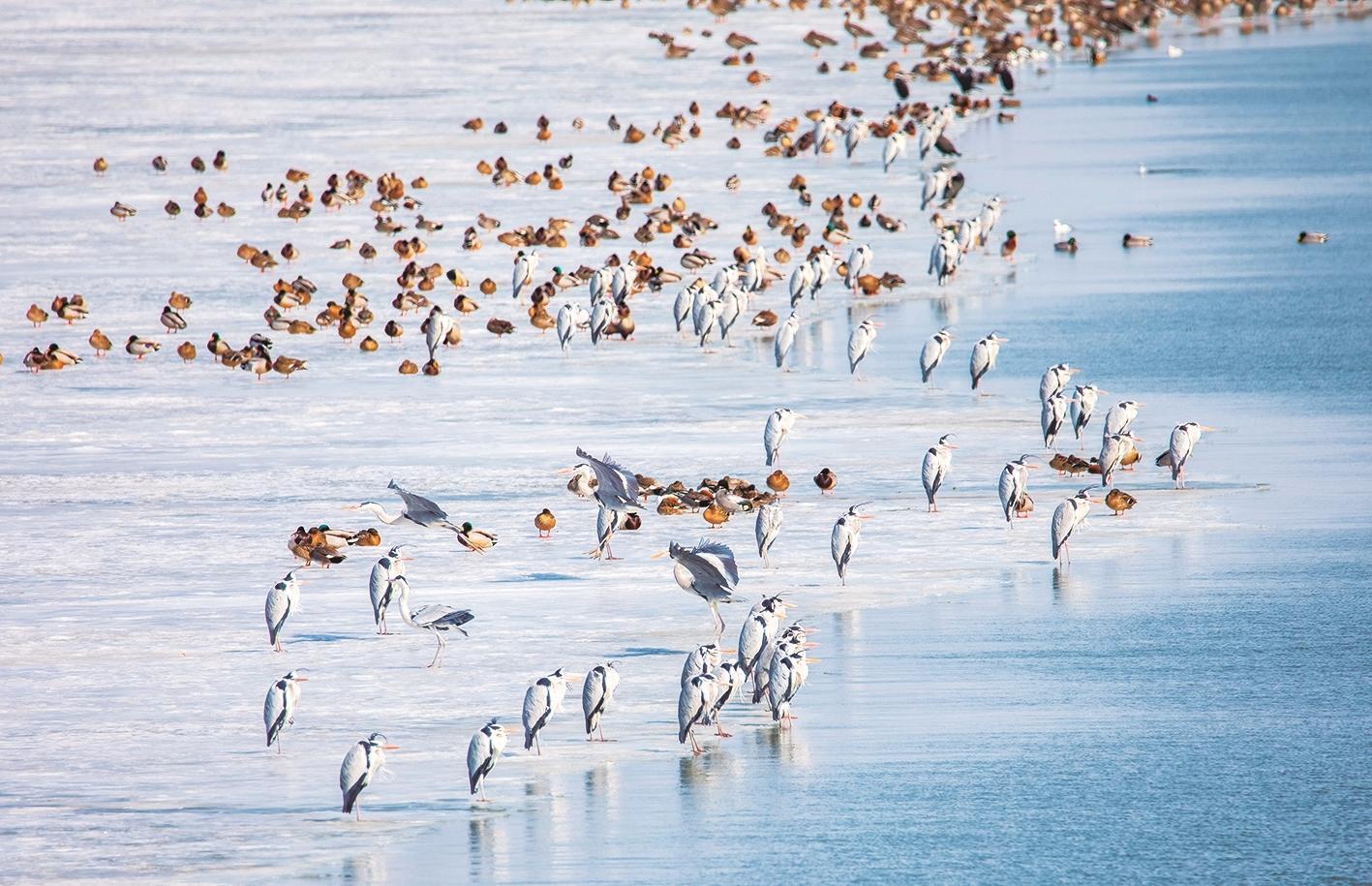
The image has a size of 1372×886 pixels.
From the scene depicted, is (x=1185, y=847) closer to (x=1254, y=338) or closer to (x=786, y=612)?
(x=786, y=612)

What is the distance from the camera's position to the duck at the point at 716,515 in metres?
18.0

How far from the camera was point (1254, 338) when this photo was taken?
2591 centimetres

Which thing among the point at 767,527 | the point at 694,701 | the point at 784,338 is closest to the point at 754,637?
the point at 694,701

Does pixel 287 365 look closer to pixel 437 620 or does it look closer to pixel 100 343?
pixel 100 343

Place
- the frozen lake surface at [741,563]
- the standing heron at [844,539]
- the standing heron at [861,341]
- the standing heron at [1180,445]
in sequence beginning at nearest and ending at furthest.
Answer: the frozen lake surface at [741,563] < the standing heron at [844,539] < the standing heron at [1180,445] < the standing heron at [861,341]

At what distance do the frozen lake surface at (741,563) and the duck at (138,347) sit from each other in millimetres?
424

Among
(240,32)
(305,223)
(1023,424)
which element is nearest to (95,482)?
(1023,424)

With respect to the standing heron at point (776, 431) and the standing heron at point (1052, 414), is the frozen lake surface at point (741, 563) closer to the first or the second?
the standing heron at point (776, 431)

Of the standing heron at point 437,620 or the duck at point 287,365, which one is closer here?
the standing heron at point 437,620

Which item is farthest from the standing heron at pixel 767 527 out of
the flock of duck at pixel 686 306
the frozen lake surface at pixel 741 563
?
the frozen lake surface at pixel 741 563

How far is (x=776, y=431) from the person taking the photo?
1980cm

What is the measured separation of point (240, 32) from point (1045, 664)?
170 feet

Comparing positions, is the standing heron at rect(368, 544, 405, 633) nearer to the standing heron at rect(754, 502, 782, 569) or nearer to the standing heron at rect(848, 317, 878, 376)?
the standing heron at rect(754, 502, 782, 569)

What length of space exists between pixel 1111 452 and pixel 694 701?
24.7ft
